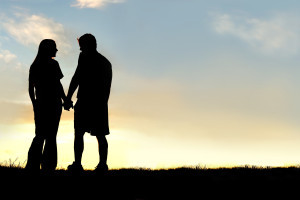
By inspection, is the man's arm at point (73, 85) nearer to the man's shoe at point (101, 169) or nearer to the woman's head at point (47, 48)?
the woman's head at point (47, 48)

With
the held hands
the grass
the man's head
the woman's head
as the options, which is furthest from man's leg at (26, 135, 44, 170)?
the man's head

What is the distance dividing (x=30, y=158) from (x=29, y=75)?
190 cm

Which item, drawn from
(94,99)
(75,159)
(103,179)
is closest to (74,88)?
(94,99)

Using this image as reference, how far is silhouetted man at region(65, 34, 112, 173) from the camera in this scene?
9.47 meters

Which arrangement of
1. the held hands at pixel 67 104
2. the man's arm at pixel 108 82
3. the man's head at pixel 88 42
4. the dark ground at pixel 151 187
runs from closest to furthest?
1. the dark ground at pixel 151 187
2. the man's head at pixel 88 42
3. the man's arm at pixel 108 82
4. the held hands at pixel 67 104

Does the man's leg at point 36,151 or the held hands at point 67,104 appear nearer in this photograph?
the man's leg at point 36,151

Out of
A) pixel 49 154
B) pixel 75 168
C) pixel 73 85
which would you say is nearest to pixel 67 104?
pixel 73 85

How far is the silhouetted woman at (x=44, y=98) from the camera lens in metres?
9.45

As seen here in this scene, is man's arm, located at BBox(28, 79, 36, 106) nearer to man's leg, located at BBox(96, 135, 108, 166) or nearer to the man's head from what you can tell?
the man's head

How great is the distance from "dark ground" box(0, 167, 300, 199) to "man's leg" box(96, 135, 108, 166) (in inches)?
33.3

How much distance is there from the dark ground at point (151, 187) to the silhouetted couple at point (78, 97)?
1047 millimetres

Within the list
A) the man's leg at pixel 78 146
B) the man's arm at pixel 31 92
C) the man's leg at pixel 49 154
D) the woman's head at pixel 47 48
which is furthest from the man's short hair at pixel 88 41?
the man's leg at pixel 49 154

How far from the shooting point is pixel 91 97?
952 centimetres

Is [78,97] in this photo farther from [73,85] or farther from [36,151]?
[36,151]
